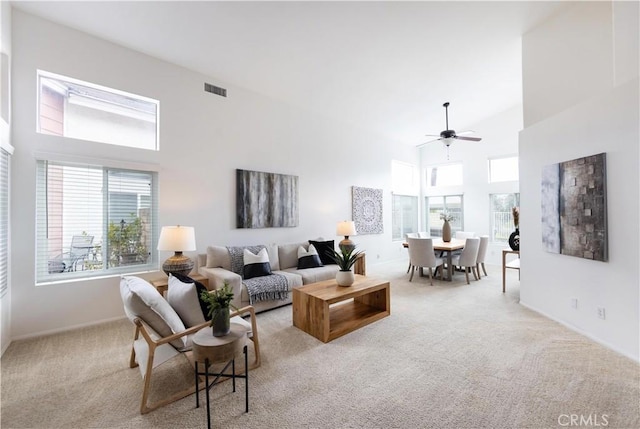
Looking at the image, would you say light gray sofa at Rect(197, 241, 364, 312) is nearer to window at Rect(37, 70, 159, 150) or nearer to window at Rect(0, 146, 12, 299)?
window at Rect(37, 70, 159, 150)

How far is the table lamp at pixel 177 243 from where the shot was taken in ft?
11.0

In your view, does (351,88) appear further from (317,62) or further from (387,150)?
(387,150)

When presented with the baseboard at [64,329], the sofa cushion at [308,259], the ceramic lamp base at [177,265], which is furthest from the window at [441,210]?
the baseboard at [64,329]

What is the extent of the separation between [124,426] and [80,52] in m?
4.09

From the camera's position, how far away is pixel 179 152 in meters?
4.06

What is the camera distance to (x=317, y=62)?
4.24m

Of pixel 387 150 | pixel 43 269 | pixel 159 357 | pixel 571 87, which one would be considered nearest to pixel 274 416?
pixel 159 357

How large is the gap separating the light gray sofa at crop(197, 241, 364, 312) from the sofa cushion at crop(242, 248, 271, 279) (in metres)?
0.23

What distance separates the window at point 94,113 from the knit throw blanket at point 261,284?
197cm

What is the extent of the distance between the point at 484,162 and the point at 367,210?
3526 millimetres

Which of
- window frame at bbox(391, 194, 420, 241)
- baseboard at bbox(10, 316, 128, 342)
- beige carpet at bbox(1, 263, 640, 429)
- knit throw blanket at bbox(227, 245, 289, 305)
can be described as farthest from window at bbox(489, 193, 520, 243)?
baseboard at bbox(10, 316, 128, 342)

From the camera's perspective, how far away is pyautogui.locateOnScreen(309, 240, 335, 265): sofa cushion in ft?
16.5

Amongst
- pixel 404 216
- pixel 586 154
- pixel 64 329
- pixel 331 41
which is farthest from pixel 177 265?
pixel 404 216

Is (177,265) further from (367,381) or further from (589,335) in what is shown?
(589,335)
